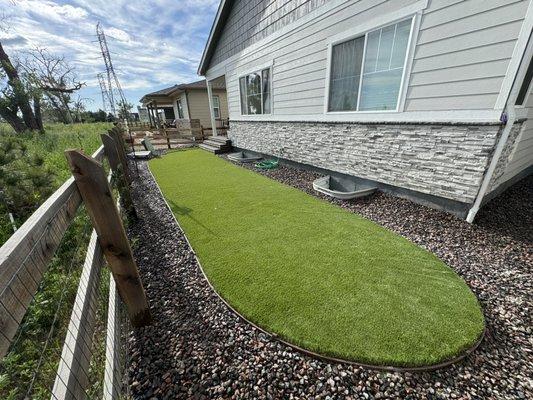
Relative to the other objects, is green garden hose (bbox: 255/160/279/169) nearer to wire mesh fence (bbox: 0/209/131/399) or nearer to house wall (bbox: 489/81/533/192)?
house wall (bbox: 489/81/533/192)

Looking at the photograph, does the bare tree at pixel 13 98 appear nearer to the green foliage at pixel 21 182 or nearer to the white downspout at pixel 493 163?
the green foliage at pixel 21 182

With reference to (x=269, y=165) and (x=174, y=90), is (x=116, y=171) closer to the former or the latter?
(x=269, y=165)

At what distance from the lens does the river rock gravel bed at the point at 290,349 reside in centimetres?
163

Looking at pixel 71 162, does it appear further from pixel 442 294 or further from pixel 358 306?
pixel 442 294

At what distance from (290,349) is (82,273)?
1610 millimetres

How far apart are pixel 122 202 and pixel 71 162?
119 inches

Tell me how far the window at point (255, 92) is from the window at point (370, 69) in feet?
9.91

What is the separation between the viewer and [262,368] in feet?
5.83

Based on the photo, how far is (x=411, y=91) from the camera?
13.0 feet

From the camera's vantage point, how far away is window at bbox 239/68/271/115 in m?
7.93

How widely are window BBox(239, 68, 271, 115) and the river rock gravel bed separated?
6.44 metres

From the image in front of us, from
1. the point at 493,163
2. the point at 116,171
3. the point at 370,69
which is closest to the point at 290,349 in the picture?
the point at 493,163

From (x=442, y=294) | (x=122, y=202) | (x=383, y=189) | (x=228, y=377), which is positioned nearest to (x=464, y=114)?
(x=383, y=189)

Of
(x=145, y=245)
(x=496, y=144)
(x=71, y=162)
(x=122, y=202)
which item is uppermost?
(x=71, y=162)
